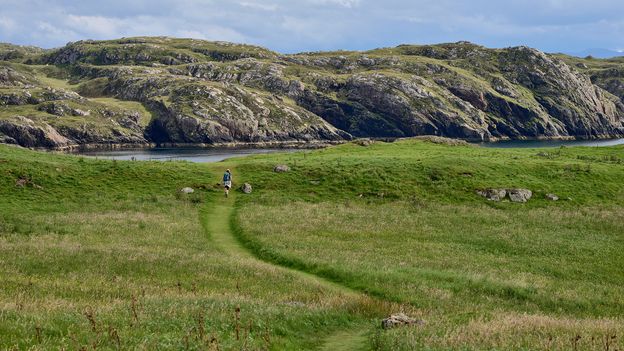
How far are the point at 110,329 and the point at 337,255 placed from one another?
2080 centimetres

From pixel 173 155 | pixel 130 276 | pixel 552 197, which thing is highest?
pixel 173 155

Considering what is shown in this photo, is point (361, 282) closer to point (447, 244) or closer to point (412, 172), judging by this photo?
point (447, 244)

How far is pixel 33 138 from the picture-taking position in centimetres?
19438

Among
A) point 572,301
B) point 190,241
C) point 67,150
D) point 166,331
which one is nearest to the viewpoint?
point 166,331

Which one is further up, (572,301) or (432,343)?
(432,343)

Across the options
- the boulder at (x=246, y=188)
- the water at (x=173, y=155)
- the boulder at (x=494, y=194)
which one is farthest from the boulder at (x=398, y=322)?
the water at (x=173, y=155)

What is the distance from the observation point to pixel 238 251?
110 ft

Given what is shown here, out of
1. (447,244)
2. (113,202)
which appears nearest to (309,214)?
(447,244)

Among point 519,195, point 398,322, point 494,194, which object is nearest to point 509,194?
point 519,195

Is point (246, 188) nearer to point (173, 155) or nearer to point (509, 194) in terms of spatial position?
point (509, 194)

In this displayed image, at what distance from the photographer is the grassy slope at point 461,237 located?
1703cm

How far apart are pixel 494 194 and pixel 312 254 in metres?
27.9

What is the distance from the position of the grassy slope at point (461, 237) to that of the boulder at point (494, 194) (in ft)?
3.77

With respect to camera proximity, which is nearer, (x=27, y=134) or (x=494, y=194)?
(x=494, y=194)
